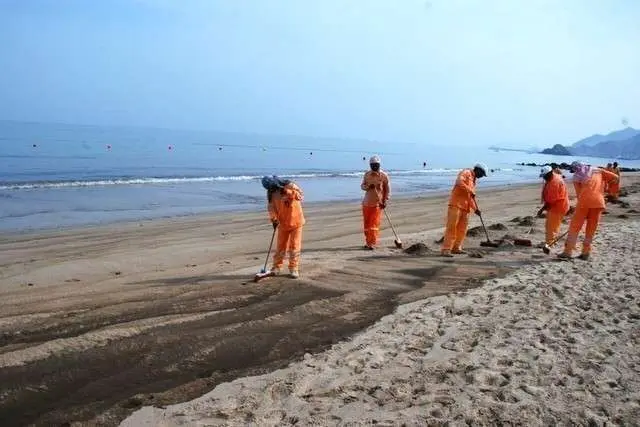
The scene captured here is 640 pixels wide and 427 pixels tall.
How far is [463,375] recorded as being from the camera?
4242mm

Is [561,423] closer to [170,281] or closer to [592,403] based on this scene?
[592,403]

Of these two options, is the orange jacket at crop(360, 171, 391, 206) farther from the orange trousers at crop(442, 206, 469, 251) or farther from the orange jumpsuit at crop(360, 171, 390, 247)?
the orange trousers at crop(442, 206, 469, 251)

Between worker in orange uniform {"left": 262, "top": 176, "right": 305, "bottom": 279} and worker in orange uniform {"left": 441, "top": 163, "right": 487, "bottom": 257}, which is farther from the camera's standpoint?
worker in orange uniform {"left": 441, "top": 163, "right": 487, "bottom": 257}

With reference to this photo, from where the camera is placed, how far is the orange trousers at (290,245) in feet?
25.0

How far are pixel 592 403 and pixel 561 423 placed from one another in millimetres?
406

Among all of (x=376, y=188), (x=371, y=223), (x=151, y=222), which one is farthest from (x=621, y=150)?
(x=376, y=188)

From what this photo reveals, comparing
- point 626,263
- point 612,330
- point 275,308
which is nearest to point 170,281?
point 275,308

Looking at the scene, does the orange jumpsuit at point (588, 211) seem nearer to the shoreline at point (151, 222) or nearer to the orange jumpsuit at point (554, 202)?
the orange jumpsuit at point (554, 202)

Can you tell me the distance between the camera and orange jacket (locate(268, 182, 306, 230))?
7617mm

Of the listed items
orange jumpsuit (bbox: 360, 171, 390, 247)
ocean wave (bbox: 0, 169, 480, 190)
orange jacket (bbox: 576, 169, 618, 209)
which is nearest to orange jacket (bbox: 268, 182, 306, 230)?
orange jumpsuit (bbox: 360, 171, 390, 247)

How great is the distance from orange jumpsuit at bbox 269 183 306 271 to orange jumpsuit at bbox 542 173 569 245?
532 centimetres

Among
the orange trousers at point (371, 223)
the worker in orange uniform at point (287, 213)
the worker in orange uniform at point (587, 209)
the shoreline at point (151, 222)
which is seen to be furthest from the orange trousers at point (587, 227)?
the shoreline at point (151, 222)

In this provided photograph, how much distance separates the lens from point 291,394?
13.2 feet

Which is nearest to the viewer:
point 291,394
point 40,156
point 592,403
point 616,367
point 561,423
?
point 561,423
